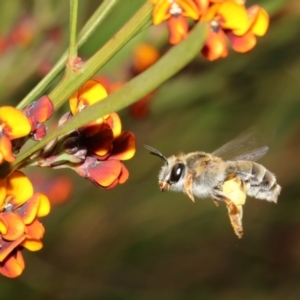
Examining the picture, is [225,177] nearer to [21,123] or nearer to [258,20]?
[258,20]

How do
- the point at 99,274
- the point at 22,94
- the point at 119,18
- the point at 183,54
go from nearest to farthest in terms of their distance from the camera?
the point at 183,54, the point at 119,18, the point at 22,94, the point at 99,274

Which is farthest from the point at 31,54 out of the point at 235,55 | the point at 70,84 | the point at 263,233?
the point at 263,233

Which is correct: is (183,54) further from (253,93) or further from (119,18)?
(253,93)

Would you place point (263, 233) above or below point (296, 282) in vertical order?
above

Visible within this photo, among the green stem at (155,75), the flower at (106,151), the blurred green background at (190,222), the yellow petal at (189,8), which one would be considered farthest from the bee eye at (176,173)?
the blurred green background at (190,222)

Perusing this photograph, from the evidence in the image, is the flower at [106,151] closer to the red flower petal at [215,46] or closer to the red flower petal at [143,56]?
the red flower petal at [215,46]

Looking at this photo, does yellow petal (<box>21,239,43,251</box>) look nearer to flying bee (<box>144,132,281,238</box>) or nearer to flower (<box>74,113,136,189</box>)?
flower (<box>74,113,136,189</box>)
